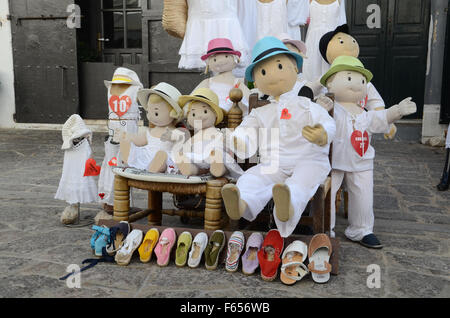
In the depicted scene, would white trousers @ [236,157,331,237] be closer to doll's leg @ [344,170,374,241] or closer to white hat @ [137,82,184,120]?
doll's leg @ [344,170,374,241]

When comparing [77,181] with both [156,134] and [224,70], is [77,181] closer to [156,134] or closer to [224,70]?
[156,134]

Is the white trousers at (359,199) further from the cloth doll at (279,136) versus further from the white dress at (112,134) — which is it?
the white dress at (112,134)

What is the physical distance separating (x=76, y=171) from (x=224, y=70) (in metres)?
1.29

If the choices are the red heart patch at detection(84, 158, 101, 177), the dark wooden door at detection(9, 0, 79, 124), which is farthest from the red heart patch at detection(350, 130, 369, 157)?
the dark wooden door at detection(9, 0, 79, 124)

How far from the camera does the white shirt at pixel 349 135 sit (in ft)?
9.48

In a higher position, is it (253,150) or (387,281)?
(253,150)

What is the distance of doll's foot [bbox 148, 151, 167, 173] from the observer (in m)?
2.82

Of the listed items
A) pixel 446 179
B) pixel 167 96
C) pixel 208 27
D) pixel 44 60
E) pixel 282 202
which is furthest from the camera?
pixel 44 60

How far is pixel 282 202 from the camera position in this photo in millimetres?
2258

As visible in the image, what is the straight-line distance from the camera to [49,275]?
239cm

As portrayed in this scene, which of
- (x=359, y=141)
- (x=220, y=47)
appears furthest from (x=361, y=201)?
(x=220, y=47)
